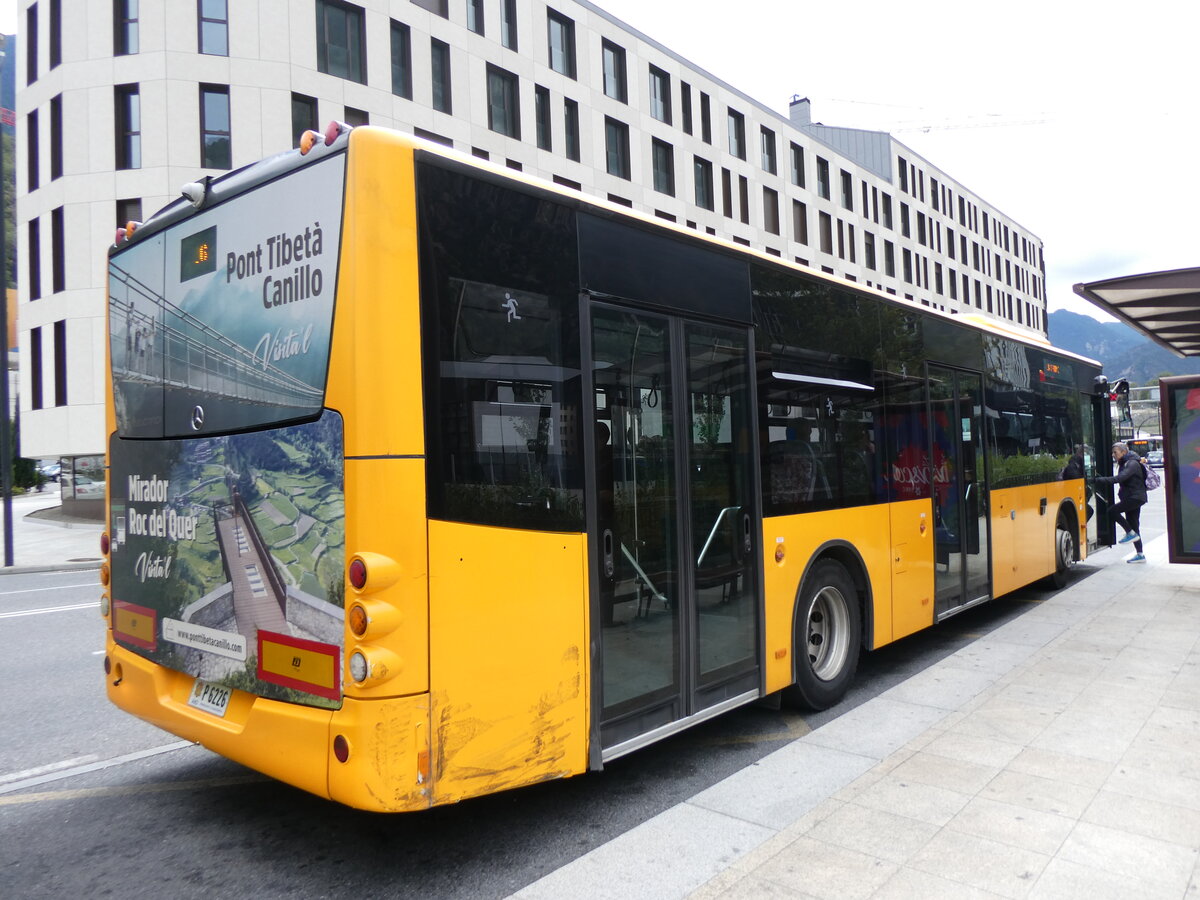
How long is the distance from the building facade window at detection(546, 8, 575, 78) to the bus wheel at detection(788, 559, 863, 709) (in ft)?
96.9

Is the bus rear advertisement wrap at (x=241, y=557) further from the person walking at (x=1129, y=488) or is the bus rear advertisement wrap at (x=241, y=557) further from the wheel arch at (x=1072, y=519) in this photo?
the person walking at (x=1129, y=488)

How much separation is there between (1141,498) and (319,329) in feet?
43.2

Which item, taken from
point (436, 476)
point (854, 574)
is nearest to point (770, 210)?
point (854, 574)

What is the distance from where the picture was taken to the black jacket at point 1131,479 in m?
12.6

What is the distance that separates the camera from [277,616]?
11.7 ft

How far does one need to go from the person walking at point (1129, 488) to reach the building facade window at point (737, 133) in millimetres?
29426

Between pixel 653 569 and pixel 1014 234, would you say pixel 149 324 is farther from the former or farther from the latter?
pixel 1014 234

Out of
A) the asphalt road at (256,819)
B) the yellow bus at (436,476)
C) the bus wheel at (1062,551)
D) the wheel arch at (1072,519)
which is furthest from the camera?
the wheel arch at (1072,519)

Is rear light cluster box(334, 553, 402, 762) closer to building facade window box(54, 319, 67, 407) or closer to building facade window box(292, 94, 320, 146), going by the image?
building facade window box(292, 94, 320, 146)

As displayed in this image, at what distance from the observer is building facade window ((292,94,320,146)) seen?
2526cm

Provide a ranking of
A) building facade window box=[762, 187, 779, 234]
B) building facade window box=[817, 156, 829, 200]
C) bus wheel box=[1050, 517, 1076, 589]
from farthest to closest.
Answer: building facade window box=[817, 156, 829, 200] → building facade window box=[762, 187, 779, 234] → bus wheel box=[1050, 517, 1076, 589]

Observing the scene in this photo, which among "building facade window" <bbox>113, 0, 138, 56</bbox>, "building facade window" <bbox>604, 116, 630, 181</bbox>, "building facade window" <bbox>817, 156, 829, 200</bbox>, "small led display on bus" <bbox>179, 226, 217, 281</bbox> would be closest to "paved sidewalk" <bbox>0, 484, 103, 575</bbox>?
"building facade window" <bbox>113, 0, 138, 56</bbox>

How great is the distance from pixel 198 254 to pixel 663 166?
33.7 meters

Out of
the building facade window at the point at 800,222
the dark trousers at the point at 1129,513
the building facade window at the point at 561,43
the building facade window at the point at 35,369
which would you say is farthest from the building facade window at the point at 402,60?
the dark trousers at the point at 1129,513
